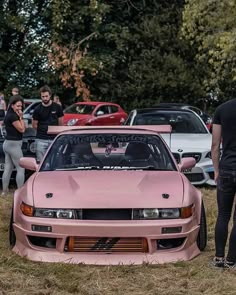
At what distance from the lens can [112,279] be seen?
4898 millimetres

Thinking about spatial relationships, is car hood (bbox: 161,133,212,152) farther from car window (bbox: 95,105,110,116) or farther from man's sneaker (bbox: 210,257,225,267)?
car window (bbox: 95,105,110,116)

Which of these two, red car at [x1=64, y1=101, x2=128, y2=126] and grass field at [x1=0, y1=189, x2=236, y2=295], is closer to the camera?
grass field at [x1=0, y1=189, x2=236, y2=295]

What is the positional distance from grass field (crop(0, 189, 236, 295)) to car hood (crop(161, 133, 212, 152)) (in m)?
4.79

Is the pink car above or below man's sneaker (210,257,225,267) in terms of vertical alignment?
above

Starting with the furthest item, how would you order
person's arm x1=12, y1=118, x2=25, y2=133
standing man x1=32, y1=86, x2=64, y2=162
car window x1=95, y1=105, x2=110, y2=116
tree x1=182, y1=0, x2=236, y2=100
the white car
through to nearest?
car window x1=95, y1=105, x2=110, y2=116 < tree x1=182, y1=0, x2=236, y2=100 < the white car < standing man x1=32, y1=86, x2=64, y2=162 < person's arm x1=12, y1=118, x2=25, y2=133

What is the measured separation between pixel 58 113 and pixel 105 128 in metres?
2.68

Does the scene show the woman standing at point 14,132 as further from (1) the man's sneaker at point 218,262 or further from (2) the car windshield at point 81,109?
(2) the car windshield at point 81,109

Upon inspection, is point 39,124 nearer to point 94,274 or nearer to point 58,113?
point 58,113

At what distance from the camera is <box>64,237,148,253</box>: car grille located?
5.16 meters

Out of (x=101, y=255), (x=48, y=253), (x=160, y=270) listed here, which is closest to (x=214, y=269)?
(x=160, y=270)

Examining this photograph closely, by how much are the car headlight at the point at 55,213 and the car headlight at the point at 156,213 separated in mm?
562

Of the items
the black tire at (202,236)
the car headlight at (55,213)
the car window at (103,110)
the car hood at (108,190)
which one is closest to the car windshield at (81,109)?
the car window at (103,110)

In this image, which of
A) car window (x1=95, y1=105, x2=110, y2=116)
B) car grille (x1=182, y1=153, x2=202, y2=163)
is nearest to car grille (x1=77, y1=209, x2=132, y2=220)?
car grille (x1=182, y1=153, x2=202, y2=163)

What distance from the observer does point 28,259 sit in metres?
5.28
